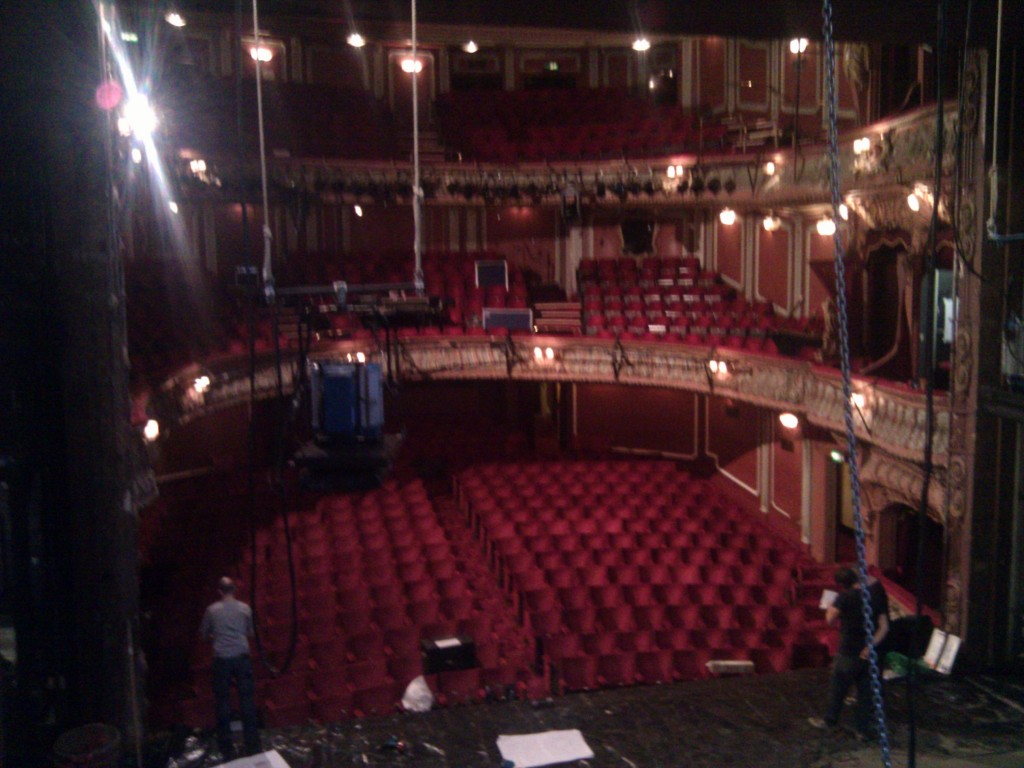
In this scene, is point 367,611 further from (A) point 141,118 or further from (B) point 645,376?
(A) point 141,118

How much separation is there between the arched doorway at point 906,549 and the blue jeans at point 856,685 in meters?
3.92

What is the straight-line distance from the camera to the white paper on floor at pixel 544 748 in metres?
5.08

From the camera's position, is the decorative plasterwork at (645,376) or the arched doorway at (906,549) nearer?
the decorative plasterwork at (645,376)

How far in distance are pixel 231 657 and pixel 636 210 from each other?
433 inches

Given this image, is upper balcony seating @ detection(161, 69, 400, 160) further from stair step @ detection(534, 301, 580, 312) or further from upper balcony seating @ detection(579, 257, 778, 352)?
upper balcony seating @ detection(579, 257, 778, 352)

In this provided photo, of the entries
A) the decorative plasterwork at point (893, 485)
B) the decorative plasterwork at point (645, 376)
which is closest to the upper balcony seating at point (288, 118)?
the decorative plasterwork at point (645, 376)

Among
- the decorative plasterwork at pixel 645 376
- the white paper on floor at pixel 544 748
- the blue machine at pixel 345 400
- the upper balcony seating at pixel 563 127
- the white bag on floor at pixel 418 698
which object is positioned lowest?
the white bag on floor at pixel 418 698

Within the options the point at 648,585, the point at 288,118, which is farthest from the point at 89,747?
the point at 288,118

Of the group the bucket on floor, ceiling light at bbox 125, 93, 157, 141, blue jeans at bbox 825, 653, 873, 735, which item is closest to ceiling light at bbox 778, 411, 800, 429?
blue jeans at bbox 825, 653, 873, 735

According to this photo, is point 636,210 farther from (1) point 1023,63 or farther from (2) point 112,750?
(2) point 112,750

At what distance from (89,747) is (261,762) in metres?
1.16

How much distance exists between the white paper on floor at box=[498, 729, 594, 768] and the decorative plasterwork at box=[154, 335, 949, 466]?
9.32 feet

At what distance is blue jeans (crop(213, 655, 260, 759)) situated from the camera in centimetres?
513

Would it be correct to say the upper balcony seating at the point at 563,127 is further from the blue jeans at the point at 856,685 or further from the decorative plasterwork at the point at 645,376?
the blue jeans at the point at 856,685
